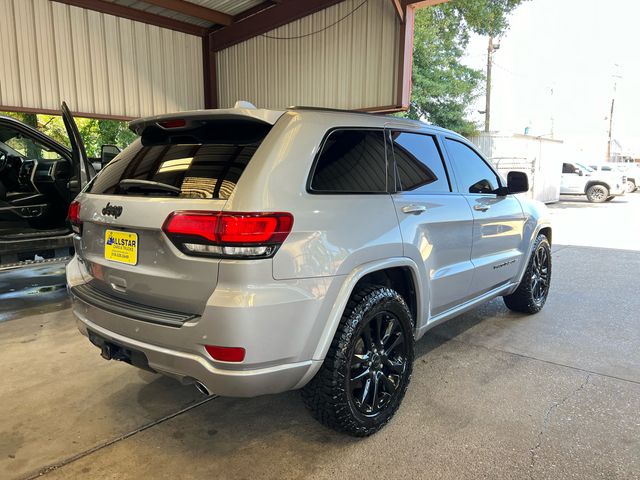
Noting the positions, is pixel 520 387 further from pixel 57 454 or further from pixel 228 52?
pixel 228 52

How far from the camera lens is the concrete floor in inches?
97.7

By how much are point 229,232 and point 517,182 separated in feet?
9.32

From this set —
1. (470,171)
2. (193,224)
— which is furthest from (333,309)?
(470,171)

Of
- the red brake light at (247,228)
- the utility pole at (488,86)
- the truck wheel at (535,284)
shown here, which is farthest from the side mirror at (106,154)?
the utility pole at (488,86)

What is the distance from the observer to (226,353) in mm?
2117

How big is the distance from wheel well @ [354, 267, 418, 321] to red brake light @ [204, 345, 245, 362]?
3.11ft

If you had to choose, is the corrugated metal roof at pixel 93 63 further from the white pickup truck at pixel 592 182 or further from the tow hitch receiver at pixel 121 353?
the white pickup truck at pixel 592 182

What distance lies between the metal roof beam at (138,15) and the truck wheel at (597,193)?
1659 centimetres

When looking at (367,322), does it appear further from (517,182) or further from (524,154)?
(524,154)

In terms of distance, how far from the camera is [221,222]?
6.84 feet

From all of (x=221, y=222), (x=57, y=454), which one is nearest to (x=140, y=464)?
(x=57, y=454)

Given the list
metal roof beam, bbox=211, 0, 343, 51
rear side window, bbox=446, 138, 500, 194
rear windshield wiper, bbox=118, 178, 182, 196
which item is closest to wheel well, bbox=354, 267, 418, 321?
rear side window, bbox=446, 138, 500, 194

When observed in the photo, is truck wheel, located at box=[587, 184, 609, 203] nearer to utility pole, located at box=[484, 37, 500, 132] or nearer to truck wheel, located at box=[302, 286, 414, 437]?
utility pole, located at box=[484, 37, 500, 132]

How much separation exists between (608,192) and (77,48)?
1936 centimetres
